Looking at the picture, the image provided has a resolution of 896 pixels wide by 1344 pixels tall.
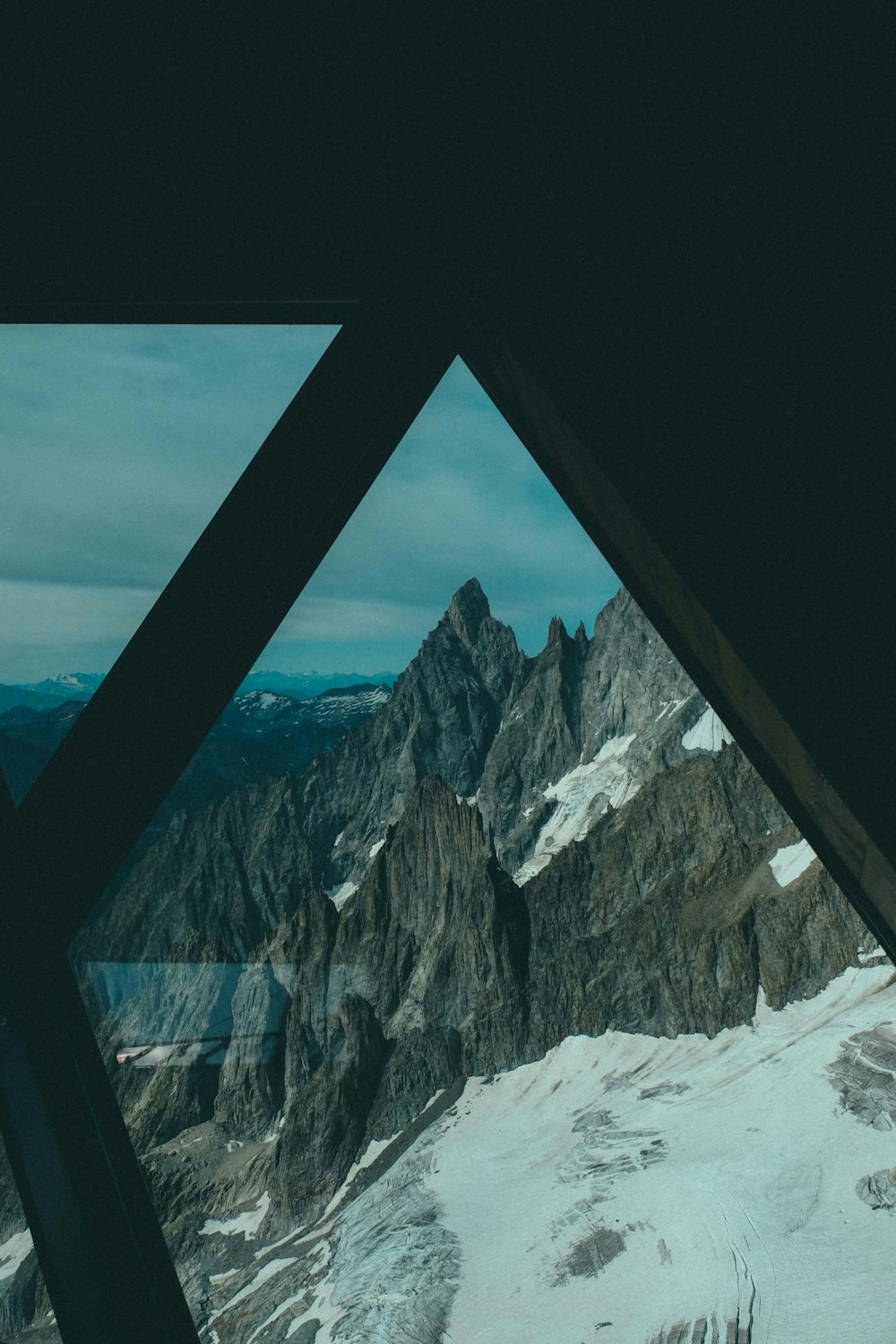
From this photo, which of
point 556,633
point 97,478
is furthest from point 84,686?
point 556,633

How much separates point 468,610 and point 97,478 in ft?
3.42

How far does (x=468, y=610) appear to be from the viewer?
223 centimetres

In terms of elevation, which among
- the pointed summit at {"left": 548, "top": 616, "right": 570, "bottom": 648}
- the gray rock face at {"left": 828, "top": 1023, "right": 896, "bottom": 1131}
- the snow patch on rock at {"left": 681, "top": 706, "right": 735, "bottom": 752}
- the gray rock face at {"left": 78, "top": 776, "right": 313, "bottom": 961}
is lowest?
the gray rock face at {"left": 828, "top": 1023, "right": 896, "bottom": 1131}

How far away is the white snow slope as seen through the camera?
1728 mm

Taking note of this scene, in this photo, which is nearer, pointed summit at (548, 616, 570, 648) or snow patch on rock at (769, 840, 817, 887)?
snow patch on rock at (769, 840, 817, 887)

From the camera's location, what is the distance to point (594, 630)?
197 centimetres

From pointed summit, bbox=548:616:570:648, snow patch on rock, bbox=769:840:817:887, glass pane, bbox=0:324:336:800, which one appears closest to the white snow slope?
snow patch on rock, bbox=769:840:817:887

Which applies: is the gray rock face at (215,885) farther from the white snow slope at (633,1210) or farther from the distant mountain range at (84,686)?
the white snow slope at (633,1210)

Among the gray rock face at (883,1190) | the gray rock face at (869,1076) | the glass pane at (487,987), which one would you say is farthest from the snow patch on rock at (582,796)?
the gray rock face at (883,1190)

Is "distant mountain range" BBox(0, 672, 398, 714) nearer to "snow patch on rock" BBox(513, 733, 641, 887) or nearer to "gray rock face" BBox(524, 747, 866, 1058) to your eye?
"snow patch on rock" BBox(513, 733, 641, 887)

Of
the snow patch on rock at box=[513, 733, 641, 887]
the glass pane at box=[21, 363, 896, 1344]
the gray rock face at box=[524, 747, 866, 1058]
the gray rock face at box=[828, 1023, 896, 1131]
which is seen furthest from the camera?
the snow patch on rock at box=[513, 733, 641, 887]

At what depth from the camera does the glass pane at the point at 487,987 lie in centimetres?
170

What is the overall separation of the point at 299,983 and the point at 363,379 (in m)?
1.53

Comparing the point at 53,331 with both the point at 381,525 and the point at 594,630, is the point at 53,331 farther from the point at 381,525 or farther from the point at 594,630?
the point at 594,630
